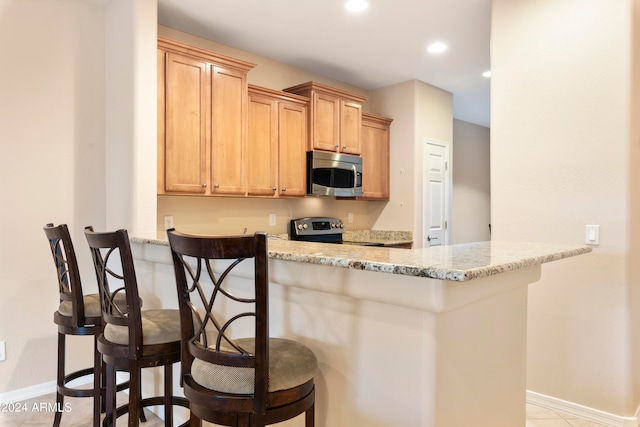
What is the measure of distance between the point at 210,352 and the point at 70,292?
121 centimetres

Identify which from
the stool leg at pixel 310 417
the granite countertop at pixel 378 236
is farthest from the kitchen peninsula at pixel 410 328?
the granite countertop at pixel 378 236

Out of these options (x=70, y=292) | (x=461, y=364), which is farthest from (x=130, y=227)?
(x=461, y=364)

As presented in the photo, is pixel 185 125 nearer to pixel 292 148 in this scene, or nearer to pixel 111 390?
pixel 292 148

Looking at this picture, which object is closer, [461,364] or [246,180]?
[461,364]

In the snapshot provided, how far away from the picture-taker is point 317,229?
4594 mm

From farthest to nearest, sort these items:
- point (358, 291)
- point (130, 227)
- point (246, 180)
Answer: point (246, 180)
point (130, 227)
point (358, 291)

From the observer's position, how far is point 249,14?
3293 millimetres

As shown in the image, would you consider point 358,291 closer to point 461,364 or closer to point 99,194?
point 461,364

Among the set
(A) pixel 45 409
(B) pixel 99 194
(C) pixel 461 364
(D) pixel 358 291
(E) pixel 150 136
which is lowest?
(A) pixel 45 409

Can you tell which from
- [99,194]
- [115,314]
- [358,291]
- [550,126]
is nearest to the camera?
[358,291]

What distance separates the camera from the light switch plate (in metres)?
2.47

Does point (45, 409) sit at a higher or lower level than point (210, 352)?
lower

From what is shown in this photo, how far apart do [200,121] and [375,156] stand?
2.37 m

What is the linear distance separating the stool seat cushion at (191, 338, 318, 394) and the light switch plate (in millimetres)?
1949
